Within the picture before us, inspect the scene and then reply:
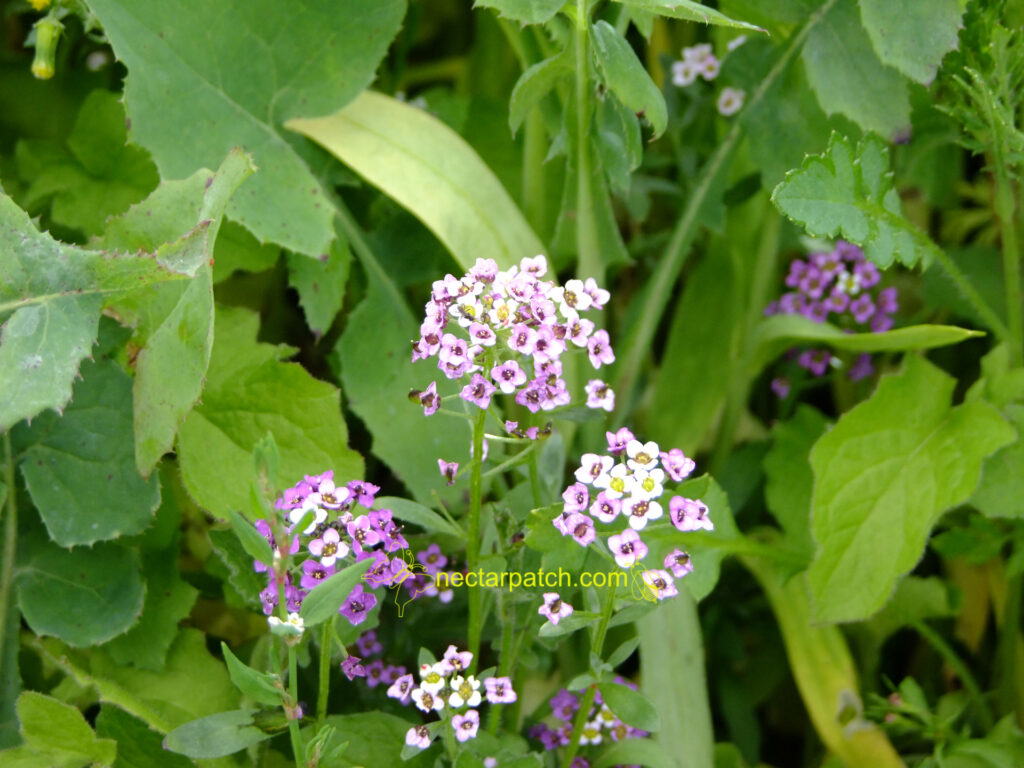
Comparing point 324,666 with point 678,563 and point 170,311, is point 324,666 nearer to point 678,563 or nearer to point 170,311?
point 678,563

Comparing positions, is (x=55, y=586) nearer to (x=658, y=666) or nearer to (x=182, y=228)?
(x=182, y=228)

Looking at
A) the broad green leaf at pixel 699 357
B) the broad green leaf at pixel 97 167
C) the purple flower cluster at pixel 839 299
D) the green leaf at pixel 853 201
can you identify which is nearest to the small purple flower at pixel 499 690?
the green leaf at pixel 853 201

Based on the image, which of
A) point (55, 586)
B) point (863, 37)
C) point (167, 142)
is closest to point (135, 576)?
point (55, 586)

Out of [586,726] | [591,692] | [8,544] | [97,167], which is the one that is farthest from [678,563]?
[97,167]

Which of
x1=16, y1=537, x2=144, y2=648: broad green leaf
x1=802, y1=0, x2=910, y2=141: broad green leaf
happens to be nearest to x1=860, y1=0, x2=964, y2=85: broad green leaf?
x1=802, y1=0, x2=910, y2=141: broad green leaf

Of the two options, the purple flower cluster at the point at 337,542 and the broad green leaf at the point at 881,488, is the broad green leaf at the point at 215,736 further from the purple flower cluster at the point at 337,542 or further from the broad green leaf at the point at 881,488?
the broad green leaf at the point at 881,488
